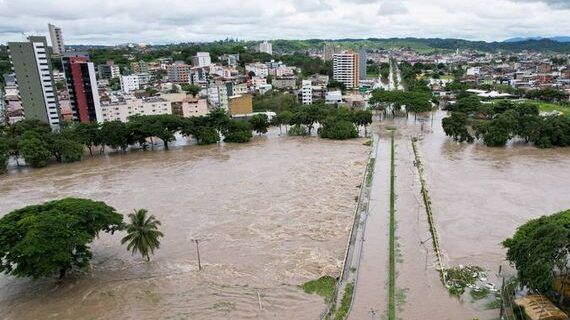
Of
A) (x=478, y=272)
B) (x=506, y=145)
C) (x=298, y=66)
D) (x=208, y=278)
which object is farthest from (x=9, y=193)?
(x=298, y=66)

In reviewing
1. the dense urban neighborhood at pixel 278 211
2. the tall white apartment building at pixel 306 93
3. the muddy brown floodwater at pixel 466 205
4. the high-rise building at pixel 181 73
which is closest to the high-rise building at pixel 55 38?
the high-rise building at pixel 181 73

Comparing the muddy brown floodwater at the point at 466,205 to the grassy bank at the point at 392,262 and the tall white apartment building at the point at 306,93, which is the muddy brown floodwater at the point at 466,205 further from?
the tall white apartment building at the point at 306,93

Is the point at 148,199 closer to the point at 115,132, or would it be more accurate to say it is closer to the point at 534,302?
the point at 115,132

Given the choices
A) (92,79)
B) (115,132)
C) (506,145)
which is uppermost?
(92,79)

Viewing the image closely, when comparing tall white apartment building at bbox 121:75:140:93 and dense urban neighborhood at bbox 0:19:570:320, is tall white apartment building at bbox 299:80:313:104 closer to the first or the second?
dense urban neighborhood at bbox 0:19:570:320

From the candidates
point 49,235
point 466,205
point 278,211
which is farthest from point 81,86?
point 466,205
